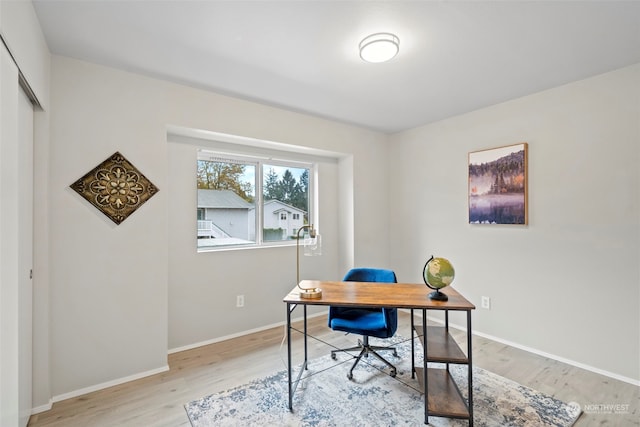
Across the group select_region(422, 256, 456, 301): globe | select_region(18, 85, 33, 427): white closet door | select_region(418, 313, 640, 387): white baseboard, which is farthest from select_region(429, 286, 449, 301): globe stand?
select_region(18, 85, 33, 427): white closet door

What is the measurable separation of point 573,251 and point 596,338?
76 cm

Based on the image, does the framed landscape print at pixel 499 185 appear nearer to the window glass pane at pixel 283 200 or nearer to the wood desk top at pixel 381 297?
the wood desk top at pixel 381 297

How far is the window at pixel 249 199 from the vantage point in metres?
3.26

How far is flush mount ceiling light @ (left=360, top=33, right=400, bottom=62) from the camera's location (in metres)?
1.95

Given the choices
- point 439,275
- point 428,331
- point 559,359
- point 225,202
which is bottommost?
point 559,359

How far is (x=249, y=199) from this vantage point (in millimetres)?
3580

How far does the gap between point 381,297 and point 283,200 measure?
2.13 metres

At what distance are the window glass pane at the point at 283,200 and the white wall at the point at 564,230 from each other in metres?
1.83

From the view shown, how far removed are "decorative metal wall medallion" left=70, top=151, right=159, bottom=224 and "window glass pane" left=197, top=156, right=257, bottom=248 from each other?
2.39 ft

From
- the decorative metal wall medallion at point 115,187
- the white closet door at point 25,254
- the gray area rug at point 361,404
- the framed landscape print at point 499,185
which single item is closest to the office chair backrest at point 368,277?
the gray area rug at point 361,404

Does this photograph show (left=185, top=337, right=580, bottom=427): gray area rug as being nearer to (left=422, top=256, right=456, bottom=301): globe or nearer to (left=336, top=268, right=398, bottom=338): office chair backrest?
(left=336, top=268, right=398, bottom=338): office chair backrest

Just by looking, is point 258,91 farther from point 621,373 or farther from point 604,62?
point 621,373

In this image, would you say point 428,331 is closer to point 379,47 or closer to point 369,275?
point 369,275

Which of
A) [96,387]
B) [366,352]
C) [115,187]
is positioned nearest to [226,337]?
[96,387]
